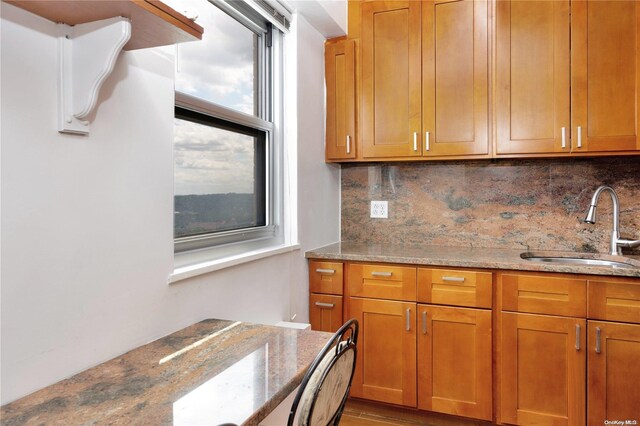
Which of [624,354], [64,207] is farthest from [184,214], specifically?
[624,354]

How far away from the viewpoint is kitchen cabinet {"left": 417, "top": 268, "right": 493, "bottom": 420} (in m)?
2.20

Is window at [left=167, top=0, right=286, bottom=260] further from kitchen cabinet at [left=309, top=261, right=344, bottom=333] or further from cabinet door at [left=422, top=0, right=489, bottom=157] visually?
cabinet door at [left=422, top=0, right=489, bottom=157]

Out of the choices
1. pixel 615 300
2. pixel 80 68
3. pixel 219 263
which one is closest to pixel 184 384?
pixel 219 263

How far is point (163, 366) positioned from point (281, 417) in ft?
1.56

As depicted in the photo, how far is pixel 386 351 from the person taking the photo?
238cm

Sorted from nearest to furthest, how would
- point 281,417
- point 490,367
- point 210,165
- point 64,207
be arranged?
point 64,207 < point 281,417 < point 210,165 < point 490,367

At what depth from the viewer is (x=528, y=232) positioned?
104 inches

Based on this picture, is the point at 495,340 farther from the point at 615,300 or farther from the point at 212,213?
the point at 212,213

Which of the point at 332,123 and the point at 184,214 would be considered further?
the point at 332,123

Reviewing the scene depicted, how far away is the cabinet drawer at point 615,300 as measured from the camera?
195 centimetres

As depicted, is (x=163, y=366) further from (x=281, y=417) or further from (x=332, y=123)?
(x=332, y=123)

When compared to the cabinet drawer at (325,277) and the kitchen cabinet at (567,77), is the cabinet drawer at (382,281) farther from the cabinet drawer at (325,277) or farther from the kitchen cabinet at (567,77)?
the kitchen cabinet at (567,77)

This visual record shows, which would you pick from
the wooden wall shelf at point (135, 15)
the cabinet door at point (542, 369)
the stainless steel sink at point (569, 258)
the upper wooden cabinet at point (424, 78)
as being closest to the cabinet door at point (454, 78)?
the upper wooden cabinet at point (424, 78)

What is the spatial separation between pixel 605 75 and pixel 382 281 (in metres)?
1.56
